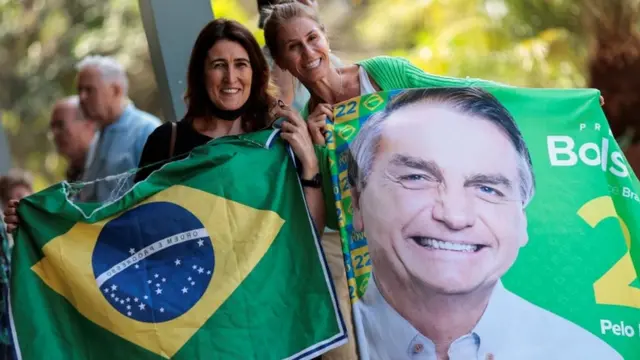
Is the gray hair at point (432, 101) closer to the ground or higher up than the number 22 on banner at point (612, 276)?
higher up

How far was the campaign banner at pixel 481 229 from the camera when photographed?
4199 mm

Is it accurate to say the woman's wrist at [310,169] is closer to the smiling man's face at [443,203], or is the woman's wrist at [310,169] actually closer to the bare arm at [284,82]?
the smiling man's face at [443,203]

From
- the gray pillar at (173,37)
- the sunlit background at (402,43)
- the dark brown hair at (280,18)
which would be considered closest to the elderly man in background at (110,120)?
the gray pillar at (173,37)

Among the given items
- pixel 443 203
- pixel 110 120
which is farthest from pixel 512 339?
pixel 110 120

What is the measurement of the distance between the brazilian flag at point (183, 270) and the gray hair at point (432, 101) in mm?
272

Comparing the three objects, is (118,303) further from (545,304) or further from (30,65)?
(30,65)

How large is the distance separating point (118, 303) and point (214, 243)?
0.45 metres

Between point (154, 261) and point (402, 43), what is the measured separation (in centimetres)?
1149

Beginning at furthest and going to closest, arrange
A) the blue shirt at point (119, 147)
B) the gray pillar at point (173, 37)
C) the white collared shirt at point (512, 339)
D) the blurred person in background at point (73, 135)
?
the blurred person in background at point (73, 135)
the gray pillar at point (173, 37)
the blue shirt at point (119, 147)
the white collared shirt at point (512, 339)

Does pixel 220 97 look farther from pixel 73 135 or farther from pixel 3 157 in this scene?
pixel 3 157

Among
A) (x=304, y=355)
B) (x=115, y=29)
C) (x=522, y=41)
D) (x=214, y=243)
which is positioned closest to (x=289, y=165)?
(x=214, y=243)

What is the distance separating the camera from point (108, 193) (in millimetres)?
5637

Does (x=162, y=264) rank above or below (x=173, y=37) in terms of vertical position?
below

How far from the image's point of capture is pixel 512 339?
13.7ft
